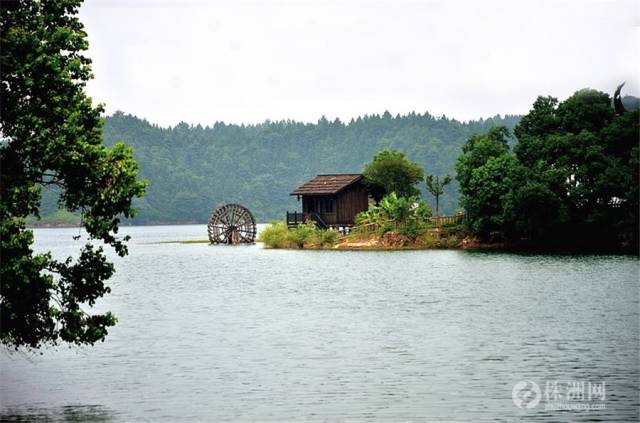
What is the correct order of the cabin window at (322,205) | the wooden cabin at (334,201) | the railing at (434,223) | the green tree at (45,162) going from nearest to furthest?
1. the green tree at (45,162)
2. the railing at (434,223)
3. the wooden cabin at (334,201)
4. the cabin window at (322,205)

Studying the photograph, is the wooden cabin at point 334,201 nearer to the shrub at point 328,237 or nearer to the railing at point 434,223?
the shrub at point 328,237

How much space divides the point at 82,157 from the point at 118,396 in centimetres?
644

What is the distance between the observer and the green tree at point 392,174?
328 feet

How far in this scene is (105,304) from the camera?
50.6m

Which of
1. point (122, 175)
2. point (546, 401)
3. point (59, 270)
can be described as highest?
point (122, 175)

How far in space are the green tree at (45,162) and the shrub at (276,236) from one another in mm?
73394

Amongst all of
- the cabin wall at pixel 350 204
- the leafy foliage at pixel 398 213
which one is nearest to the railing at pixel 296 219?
the cabin wall at pixel 350 204

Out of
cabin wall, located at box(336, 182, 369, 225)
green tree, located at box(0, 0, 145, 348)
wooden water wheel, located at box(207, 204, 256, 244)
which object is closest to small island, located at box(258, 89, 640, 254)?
cabin wall, located at box(336, 182, 369, 225)

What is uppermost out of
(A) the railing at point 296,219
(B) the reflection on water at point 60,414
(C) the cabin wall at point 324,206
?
(C) the cabin wall at point 324,206

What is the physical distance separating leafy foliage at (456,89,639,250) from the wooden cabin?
2002 centimetres

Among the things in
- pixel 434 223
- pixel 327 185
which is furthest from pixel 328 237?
pixel 434 223

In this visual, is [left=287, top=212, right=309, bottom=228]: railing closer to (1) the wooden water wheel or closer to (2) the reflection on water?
(1) the wooden water wheel

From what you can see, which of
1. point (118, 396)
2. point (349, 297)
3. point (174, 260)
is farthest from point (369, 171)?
point (118, 396)

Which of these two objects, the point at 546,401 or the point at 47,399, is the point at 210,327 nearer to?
the point at 47,399
